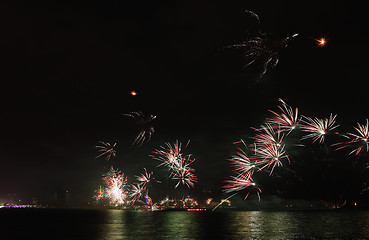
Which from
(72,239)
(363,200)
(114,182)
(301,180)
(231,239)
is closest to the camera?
(231,239)

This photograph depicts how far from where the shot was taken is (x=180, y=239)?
26.1 meters

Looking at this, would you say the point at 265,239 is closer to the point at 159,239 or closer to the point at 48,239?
the point at 159,239

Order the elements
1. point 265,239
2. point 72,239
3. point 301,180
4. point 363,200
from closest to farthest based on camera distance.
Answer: point 265,239
point 72,239
point 363,200
point 301,180

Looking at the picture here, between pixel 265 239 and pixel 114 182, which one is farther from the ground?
pixel 114 182

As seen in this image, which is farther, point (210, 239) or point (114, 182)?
point (114, 182)

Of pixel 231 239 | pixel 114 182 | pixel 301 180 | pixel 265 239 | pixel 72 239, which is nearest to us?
pixel 265 239

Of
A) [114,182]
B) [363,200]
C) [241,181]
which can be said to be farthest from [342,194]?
[241,181]

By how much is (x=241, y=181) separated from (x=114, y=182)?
35.5 m

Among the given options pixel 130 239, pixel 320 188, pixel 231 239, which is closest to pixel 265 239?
pixel 231 239

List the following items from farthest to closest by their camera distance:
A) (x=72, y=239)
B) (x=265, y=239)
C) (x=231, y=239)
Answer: (x=72, y=239) → (x=231, y=239) → (x=265, y=239)

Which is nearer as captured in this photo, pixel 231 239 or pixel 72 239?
pixel 231 239

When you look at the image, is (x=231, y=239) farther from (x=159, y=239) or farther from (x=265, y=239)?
(x=159, y=239)

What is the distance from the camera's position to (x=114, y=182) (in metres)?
59.2

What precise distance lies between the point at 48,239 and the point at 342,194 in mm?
143507
